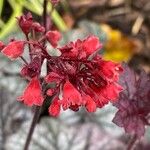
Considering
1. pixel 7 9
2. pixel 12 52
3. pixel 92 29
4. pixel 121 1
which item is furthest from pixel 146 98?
pixel 121 1

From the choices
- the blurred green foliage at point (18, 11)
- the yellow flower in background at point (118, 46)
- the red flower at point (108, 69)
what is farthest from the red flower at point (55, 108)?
the yellow flower in background at point (118, 46)

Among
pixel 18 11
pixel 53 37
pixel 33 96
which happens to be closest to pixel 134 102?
pixel 53 37

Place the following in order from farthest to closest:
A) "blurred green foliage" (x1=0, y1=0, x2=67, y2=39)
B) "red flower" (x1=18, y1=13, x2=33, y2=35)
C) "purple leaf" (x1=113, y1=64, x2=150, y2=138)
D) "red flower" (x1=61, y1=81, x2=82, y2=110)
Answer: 1. "blurred green foliage" (x1=0, y1=0, x2=67, y2=39)
2. "purple leaf" (x1=113, y1=64, x2=150, y2=138)
3. "red flower" (x1=18, y1=13, x2=33, y2=35)
4. "red flower" (x1=61, y1=81, x2=82, y2=110)

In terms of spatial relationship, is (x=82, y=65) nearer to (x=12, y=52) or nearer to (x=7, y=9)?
(x=12, y=52)

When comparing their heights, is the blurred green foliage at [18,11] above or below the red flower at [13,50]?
below

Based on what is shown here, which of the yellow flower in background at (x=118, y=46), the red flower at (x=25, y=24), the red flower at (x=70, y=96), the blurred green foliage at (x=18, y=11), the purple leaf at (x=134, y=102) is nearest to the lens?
the red flower at (x=70, y=96)

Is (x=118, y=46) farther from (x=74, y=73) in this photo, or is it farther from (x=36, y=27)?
(x=74, y=73)

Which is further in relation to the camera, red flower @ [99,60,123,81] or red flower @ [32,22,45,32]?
red flower @ [32,22,45,32]

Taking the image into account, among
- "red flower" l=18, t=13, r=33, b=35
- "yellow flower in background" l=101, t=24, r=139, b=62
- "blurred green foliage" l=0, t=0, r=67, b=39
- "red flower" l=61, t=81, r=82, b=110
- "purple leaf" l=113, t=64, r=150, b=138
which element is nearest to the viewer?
"red flower" l=61, t=81, r=82, b=110

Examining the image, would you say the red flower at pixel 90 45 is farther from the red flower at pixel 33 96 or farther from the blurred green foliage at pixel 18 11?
the blurred green foliage at pixel 18 11

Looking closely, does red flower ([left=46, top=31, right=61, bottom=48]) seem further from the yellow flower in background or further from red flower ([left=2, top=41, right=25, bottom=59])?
the yellow flower in background

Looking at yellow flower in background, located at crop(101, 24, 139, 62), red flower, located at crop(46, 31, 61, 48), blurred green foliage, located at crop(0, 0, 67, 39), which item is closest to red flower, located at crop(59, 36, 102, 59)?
red flower, located at crop(46, 31, 61, 48)
